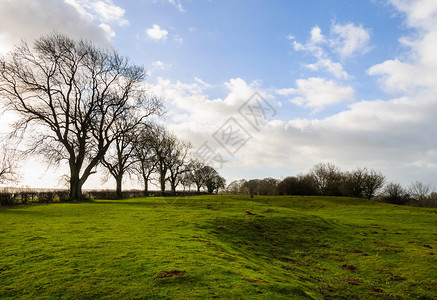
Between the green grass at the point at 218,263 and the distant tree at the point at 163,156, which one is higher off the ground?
the distant tree at the point at 163,156

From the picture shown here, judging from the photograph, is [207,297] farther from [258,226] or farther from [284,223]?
[284,223]

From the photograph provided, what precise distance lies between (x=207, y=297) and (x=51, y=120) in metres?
39.7

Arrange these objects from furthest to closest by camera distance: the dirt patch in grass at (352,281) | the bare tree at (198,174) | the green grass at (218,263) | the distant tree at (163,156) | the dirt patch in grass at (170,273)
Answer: the bare tree at (198,174) < the distant tree at (163,156) < the dirt patch in grass at (352,281) < the dirt patch in grass at (170,273) < the green grass at (218,263)

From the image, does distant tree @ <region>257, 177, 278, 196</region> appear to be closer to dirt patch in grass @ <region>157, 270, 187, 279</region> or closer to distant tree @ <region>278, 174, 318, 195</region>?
distant tree @ <region>278, 174, 318, 195</region>

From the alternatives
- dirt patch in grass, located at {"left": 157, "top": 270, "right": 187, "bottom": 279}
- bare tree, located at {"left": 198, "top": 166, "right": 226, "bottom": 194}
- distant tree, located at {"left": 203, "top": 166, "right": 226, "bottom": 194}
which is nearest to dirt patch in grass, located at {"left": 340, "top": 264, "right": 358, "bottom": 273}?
dirt patch in grass, located at {"left": 157, "top": 270, "right": 187, "bottom": 279}

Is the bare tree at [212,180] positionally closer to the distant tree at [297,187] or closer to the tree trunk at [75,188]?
the distant tree at [297,187]

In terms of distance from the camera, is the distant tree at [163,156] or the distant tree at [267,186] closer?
the distant tree at [163,156]

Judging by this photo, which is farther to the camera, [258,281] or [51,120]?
[51,120]

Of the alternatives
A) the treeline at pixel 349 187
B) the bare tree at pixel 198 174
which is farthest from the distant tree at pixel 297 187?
the bare tree at pixel 198 174

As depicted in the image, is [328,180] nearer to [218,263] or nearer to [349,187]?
[349,187]

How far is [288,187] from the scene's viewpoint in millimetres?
72812

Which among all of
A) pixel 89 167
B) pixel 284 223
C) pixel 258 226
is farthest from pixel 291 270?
pixel 89 167

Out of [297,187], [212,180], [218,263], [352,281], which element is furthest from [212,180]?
[218,263]

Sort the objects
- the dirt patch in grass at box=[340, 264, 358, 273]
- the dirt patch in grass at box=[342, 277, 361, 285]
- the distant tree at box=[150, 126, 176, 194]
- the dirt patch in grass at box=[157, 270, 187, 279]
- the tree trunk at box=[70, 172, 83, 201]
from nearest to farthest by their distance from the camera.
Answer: the dirt patch in grass at box=[157, 270, 187, 279] → the dirt patch in grass at box=[342, 277, 361, 285] → the dirt patch in grass at box=[340, 264, 358, 273] → the tree trunk at box=[70, 172, 83, 201] → the distant tree at box=[150, 126, 176, 194]
